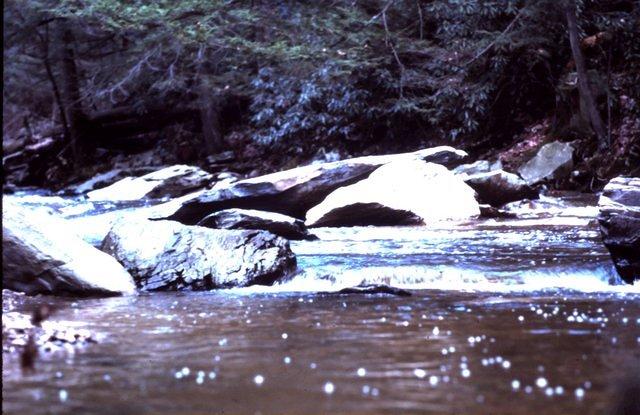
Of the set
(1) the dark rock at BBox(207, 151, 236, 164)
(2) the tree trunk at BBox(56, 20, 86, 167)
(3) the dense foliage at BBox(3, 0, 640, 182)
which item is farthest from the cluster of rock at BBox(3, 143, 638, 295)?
(2) the tree trunk at BBox(56, 20, 86, 167)

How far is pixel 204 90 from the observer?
2148cm

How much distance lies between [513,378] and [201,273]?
3785 mm

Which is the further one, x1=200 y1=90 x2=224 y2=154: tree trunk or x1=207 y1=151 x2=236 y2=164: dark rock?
x1=200 y1=90 x2=224 y2=154: tree trunk

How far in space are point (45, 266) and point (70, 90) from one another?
62.8 feet

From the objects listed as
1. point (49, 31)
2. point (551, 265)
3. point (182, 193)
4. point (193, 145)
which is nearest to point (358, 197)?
point (551, 265)

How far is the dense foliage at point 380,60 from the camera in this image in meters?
15.3

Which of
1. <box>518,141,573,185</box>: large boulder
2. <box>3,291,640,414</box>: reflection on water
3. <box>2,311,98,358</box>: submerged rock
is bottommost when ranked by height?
<box>3,291,640,414</box>: reflection on water

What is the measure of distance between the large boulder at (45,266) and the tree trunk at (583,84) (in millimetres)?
10230

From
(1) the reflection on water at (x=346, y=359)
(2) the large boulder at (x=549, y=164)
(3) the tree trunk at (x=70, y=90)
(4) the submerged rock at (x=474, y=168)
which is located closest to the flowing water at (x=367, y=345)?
(1) the reflection on water at (x=346, y=359)

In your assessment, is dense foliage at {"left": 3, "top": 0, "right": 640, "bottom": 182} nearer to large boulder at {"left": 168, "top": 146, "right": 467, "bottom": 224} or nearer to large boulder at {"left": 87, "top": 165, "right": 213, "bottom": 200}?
large boulder at {"left": 87, "top": 165, "right": 213, "bottom": 200}

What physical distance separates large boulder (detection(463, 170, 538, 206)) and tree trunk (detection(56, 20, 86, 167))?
13351 millimetres

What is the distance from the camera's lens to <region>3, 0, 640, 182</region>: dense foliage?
15.3m

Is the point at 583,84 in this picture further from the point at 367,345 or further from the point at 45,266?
the point at 367,345

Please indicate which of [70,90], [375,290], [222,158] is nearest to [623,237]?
[375,290]
